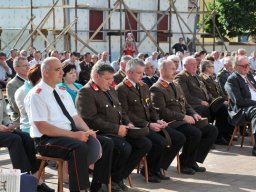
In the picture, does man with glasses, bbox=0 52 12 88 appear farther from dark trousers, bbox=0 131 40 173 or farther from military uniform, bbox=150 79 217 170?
dark trousers, bbox=0 131 40 173

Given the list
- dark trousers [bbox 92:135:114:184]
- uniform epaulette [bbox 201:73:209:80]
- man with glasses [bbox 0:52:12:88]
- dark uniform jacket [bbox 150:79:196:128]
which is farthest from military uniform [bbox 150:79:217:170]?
man with glasses [bbox 0:52:12:88]

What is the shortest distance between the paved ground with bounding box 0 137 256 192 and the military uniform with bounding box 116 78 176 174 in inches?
10.3

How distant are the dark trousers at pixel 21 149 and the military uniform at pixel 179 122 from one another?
2024 mm

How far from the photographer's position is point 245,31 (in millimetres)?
34125

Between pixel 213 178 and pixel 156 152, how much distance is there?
0.87 metres

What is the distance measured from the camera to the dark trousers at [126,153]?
6625 mm

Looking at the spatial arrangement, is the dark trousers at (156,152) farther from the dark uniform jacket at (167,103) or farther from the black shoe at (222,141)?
the black shoe at (222,141)

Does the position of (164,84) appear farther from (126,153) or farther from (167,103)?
(126,153)

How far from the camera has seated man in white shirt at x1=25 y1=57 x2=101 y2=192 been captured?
5.87 metres

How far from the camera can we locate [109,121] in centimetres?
680

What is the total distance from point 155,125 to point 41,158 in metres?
1.81

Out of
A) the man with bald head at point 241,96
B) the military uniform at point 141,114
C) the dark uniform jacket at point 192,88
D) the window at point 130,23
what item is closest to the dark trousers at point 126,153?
the military uniform at point 141,114

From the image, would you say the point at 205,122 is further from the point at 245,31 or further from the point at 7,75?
the point at 245,31

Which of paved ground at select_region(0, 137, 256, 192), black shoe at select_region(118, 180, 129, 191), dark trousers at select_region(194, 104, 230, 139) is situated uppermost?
dark trousers at select_region(194, 104, 230, 139)
